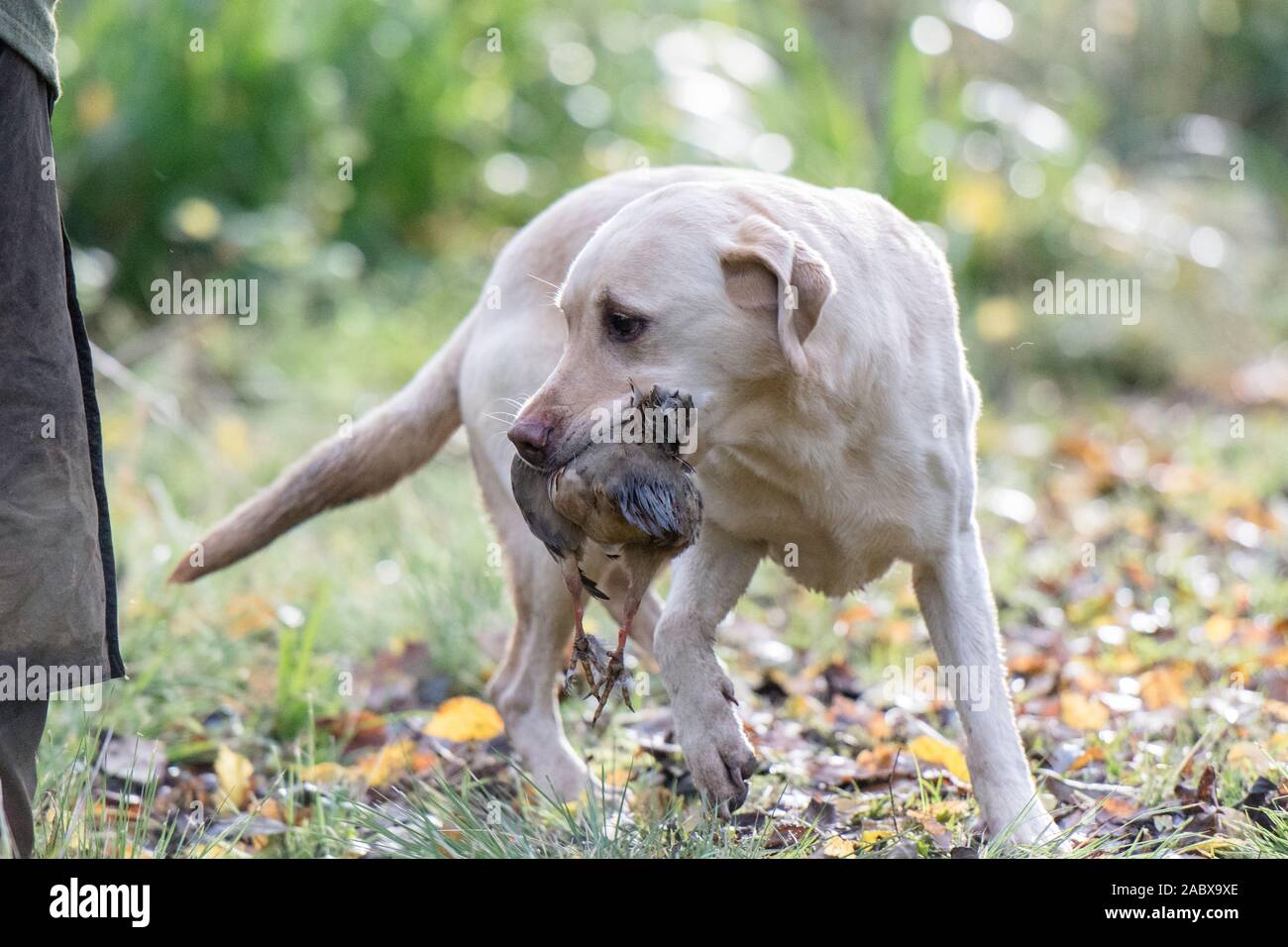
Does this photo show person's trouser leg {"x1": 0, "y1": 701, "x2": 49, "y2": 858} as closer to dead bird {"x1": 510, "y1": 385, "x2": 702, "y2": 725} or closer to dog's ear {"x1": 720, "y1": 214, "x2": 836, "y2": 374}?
dead bird {"x1": 510, "y1": 385, "x2": 702, "y2": 725}

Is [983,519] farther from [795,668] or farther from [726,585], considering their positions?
[726,585]

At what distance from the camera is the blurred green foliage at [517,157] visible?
761 cm

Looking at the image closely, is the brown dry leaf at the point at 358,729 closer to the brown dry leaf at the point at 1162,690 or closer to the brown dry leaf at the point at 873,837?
A: the brown dry leaf at the point at 873,837

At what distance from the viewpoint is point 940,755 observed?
3.80m

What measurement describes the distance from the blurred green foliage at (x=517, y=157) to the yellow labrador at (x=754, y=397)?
134 inches

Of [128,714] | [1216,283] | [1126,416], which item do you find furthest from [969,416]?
[1216,283]

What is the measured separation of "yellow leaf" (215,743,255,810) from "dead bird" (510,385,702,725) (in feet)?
4.03

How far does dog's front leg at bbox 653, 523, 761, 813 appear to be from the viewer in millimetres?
3176

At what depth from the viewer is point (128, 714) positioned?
4074 millimetres

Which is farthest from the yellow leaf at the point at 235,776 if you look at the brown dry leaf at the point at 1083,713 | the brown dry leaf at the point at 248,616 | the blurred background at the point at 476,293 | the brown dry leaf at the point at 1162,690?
the brown dry leaf at the point at 1162,690

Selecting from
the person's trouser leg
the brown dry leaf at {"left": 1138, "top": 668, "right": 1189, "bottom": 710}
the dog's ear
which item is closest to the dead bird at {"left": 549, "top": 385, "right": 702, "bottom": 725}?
the dog's ear

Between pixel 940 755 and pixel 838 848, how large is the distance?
759mm

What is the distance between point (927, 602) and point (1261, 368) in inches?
251
